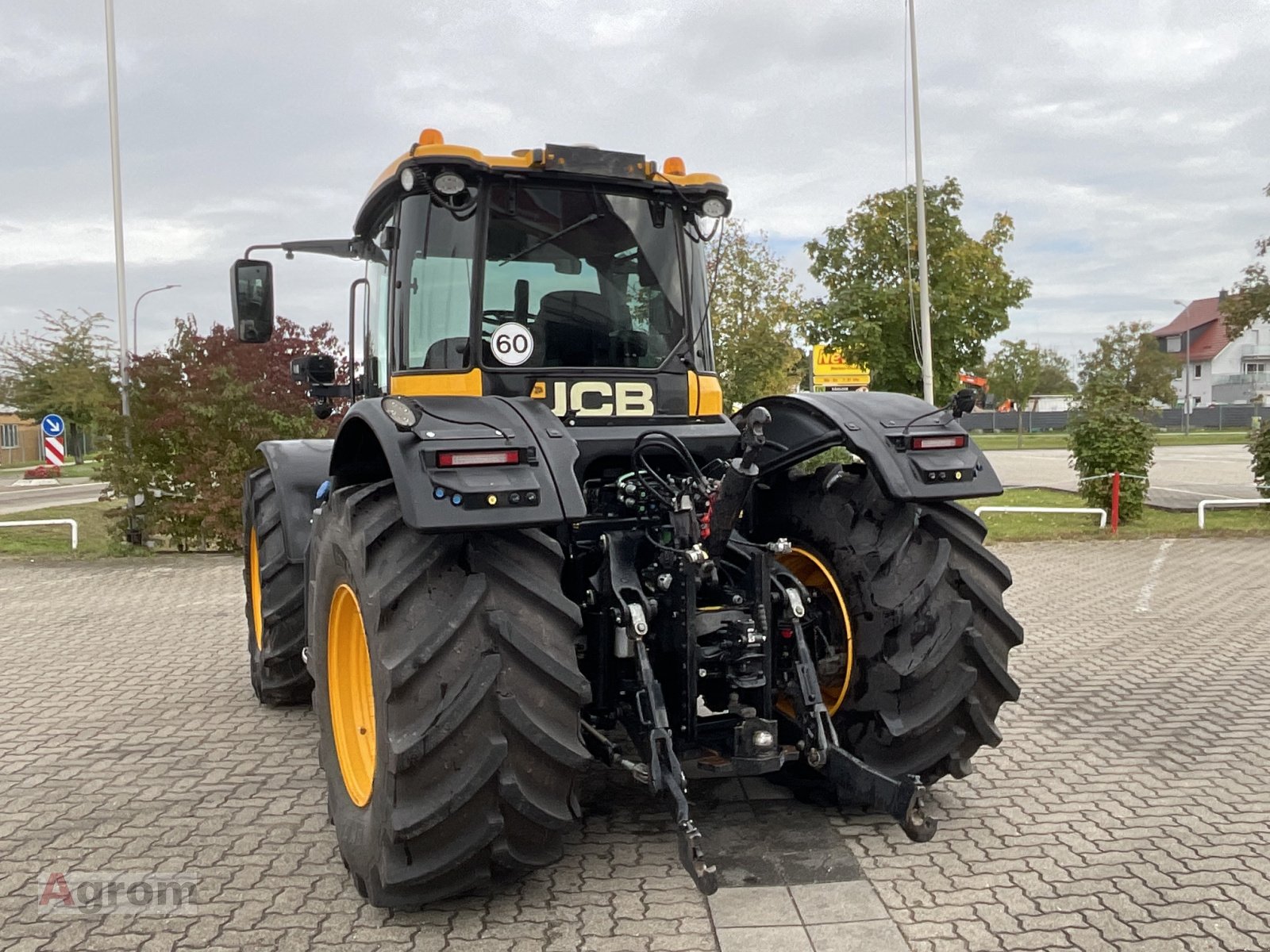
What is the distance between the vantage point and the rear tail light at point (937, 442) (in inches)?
159

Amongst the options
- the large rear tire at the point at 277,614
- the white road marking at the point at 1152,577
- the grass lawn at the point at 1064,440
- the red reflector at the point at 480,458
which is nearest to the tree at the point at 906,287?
the white road marking at the point at 1152,577

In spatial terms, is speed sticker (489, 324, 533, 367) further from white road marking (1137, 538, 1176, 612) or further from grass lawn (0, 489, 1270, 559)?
grass lawn (0, 489, 1270, 559)

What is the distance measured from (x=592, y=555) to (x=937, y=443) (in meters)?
1.45

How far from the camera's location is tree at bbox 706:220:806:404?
19.3 m

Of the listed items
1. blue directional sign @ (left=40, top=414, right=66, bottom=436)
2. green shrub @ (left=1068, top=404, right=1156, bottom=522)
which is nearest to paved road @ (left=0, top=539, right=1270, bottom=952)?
green shrub @ (left=1068, top=404, right=1156, bottom=522)

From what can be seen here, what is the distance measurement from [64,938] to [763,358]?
16.9 meters

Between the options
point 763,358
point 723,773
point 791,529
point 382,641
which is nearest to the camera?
point 382,641

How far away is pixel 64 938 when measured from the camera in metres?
3.28

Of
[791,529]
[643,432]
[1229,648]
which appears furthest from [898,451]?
[1229,648]

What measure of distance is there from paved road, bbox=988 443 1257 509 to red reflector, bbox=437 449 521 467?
631 inches

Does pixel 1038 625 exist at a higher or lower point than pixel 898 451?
lower

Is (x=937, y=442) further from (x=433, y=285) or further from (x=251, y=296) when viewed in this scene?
(x=251, y=296)

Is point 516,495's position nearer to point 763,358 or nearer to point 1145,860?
point 1145,860

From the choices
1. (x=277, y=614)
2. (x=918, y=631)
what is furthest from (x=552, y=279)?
(x=277, y=614)
